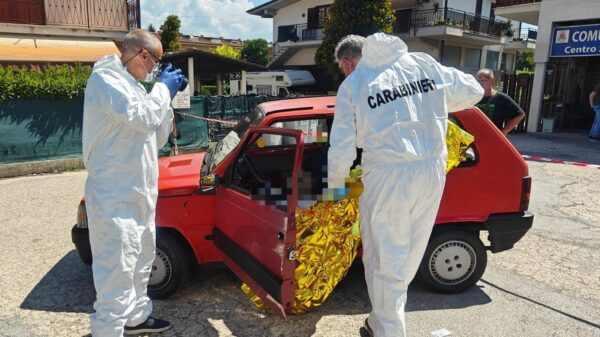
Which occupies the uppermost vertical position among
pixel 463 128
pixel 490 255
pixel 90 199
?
pixel 463 128

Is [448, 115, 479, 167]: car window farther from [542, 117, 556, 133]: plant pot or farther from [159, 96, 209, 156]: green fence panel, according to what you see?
[542, 117, 556, 133]: plant pot

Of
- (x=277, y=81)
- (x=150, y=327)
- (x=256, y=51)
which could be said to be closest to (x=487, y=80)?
(x=150, y=327)

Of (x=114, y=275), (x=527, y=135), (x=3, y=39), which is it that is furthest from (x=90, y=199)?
(x=527, y=135)

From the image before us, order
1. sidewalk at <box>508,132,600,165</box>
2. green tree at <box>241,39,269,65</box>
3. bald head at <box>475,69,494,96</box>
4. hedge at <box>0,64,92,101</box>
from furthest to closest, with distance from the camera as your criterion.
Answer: green tree at <box>241,39,269,65</box> → sidewalk at <box>508,132,600,165</box> → hedge at <box>0,64,92,101</box> → bald head at <box>475,69,494,96</box>

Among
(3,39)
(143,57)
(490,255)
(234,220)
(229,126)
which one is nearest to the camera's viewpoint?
(143,57)

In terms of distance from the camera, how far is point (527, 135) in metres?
15.0

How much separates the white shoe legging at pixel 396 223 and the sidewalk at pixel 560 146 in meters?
9.58

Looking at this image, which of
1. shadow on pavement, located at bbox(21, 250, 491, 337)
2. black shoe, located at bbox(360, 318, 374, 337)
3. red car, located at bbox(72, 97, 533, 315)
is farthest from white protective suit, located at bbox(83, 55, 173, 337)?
black shoe, located at bbox(360, 318, 374, 337)

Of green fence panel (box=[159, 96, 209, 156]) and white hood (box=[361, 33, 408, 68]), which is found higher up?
white hood (box=[361, 33, 408, 68])

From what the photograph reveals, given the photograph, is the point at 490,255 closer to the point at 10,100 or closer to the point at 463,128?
the point at 463,128

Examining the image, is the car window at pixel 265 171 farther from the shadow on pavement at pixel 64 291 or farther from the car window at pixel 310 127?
the shadow on pavement at pixel 64 291

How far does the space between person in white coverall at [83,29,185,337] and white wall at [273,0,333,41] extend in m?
28.2

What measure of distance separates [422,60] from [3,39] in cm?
1523

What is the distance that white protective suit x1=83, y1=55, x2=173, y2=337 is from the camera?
8.70 feet
